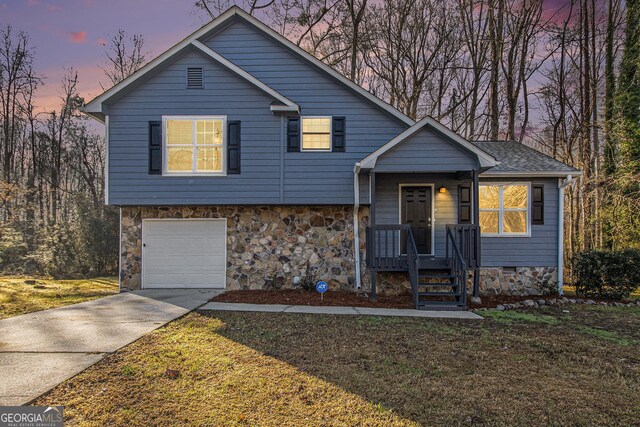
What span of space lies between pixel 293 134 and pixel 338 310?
4837 millimetres

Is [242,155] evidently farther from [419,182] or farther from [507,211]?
[507,211]

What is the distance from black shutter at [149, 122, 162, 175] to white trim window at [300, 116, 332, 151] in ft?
12.2

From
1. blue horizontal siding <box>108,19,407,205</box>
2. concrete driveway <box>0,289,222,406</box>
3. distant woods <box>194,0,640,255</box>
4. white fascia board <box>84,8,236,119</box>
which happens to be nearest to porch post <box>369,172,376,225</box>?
blue horizontal siding <box>108,19,407,205</box>

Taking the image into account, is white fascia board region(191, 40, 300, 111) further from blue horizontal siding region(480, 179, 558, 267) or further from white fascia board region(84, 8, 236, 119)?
blue horizontal siding region(480, 179, 558, 267)

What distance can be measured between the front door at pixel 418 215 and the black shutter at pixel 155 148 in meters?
6.51

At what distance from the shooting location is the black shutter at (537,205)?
10484mm

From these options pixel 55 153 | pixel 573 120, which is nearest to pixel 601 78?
→ pixel 573 120

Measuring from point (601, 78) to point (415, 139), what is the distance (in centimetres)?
1305

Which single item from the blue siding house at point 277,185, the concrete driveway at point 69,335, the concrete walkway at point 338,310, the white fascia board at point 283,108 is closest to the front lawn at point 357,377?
the concrete driveway at point 69,335

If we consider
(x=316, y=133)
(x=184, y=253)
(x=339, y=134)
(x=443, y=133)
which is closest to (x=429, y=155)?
(x=443, y=133)

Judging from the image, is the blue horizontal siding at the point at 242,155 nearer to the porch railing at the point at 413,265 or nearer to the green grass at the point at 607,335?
the porch railing at the point at 413,265

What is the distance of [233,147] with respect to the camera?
9.90 m

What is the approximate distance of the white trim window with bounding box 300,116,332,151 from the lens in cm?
1014

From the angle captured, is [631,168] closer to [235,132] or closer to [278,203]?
[278,203]
